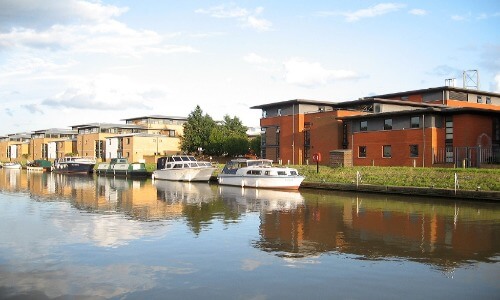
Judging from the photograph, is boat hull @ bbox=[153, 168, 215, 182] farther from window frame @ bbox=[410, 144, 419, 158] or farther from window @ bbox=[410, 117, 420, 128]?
window @ bbox=[410, 117, 420, 128]

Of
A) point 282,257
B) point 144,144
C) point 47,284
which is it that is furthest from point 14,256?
point 144,144

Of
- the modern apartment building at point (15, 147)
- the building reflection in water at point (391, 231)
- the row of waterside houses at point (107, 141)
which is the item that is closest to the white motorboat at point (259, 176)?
the building reflection in water at point (391, 231)

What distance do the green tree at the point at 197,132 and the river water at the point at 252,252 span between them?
61.1 m

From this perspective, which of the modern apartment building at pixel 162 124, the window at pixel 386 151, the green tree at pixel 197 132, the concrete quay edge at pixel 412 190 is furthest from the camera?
the modern apartment building at pixel 162 124

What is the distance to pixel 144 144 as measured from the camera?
10794cm

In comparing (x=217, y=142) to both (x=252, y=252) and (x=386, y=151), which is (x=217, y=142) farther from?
(x=252, y=252)

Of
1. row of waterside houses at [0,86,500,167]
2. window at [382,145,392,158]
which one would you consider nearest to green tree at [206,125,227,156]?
row of waterside houses at [0,86,500,167]

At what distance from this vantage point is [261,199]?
4094cm

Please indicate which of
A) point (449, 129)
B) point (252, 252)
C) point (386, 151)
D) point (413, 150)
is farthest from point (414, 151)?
point (252, 252)

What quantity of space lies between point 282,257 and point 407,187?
25262 mm

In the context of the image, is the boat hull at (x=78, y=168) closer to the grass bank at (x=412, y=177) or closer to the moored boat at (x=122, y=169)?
the moored boat at (x=122, y=169)

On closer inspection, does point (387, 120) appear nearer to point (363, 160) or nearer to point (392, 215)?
point (363, 160)

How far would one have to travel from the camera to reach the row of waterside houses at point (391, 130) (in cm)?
4950

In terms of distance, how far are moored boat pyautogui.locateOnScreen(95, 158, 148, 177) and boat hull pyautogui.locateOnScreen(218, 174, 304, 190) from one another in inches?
1078
